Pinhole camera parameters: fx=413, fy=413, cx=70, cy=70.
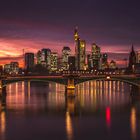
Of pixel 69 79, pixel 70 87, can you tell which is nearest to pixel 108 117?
pixel 69 79

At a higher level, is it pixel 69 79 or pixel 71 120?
pixel 69 79

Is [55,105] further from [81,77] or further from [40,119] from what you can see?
Result: [81,77]

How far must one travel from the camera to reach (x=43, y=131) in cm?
4241

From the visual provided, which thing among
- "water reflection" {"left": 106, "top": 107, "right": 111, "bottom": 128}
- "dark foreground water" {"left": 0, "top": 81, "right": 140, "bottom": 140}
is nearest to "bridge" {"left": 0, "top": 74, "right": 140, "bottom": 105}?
"dark foreground water" {"left": 0, "top": 81, "right": 140, "bottom": 140}

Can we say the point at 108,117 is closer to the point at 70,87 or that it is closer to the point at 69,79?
the point at 69,79

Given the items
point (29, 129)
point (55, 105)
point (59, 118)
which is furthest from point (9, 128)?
point (55, 105)

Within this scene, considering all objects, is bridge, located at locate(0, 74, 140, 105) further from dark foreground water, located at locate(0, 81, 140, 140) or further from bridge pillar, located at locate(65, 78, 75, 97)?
dark foreground water, located at locate(0, 81, 140, 140)

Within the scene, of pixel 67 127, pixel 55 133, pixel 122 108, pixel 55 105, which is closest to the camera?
pixel 55 133

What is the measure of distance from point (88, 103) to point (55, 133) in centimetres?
2726

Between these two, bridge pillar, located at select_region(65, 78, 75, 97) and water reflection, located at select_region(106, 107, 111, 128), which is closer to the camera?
water reflection, located at select_region(106, 107, 111, 128)

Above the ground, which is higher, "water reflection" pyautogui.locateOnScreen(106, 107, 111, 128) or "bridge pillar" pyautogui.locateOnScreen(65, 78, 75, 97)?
"bridge pillar" pyautogui.locateOnScreen(65, 78, 75, 97)

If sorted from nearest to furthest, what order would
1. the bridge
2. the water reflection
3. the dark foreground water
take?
the dark foreground water
the water reflection
the bridge

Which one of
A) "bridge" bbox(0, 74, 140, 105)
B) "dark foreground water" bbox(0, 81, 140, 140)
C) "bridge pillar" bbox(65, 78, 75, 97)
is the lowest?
"dark foreground water" bbox(0, 81, 140, 140)

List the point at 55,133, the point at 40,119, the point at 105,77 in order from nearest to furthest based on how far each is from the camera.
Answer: the point at 55,133
the point at 40,119
the point at 105,77
